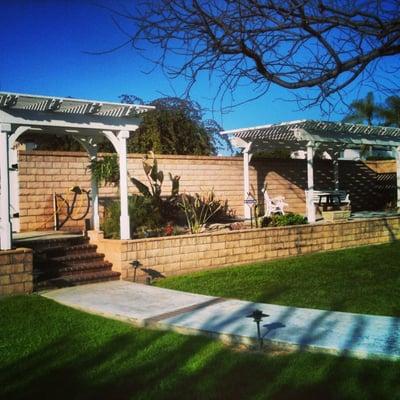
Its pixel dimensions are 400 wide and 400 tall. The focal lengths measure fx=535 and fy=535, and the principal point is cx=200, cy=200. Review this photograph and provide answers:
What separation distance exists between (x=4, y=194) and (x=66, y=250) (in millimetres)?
1970

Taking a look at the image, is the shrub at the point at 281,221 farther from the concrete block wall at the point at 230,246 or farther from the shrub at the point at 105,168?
the shrub at the point at 105,168

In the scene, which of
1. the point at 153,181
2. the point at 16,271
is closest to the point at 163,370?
the point at 16,271

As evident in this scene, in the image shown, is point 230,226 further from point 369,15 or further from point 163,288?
point 369,15

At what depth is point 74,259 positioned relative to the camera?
1073 cm

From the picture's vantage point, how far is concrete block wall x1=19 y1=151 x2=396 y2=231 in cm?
1309

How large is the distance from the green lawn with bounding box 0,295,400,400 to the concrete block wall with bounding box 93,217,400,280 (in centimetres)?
407

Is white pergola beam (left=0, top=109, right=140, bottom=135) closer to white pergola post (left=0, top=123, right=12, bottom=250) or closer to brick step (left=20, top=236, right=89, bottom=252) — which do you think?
white pergola post (left=0, top=123, right=12, bottom=250)

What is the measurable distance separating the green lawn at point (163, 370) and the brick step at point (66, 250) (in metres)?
3.84

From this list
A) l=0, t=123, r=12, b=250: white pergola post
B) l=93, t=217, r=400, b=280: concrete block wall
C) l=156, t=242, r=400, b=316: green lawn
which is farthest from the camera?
l=93, t=217, r=400, b=280: concrete block wall

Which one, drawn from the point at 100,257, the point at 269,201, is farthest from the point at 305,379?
the point at 269,201

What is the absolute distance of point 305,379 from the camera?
489 centimetres

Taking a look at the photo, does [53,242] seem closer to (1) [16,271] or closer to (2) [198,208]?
(1) [16,271]

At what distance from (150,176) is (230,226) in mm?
2533

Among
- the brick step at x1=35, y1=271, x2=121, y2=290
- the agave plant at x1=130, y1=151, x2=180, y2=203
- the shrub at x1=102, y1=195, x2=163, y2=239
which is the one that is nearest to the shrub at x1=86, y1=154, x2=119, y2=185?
the shrub at x1=102, y1=195, x2=163, y2=239
